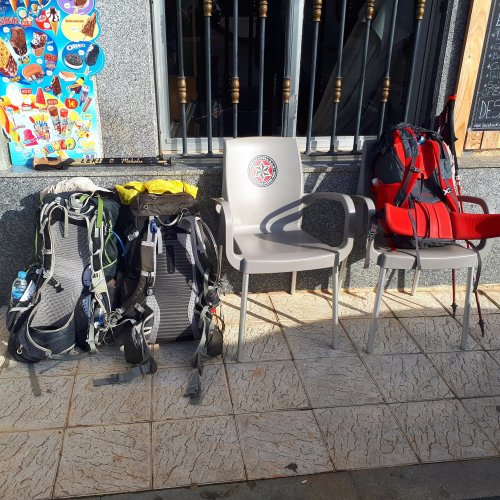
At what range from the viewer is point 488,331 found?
2.62 m

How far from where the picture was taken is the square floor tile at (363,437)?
177 cm

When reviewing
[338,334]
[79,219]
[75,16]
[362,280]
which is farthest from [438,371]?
[75,16]

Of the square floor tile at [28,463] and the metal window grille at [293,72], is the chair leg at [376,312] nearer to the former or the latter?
the metal window grille at [293,72]

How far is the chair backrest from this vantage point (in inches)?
98.0

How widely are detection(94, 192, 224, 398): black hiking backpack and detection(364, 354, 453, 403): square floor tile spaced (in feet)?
2.54

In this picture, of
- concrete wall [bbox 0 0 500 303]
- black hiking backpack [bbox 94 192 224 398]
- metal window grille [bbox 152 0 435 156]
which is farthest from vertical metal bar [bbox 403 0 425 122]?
black hiking backpack [bbox 94 192 224 398]

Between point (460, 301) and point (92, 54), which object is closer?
point (92, 54)

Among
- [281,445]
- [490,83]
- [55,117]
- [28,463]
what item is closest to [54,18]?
[55,117]

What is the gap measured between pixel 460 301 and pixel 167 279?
1.83 meters

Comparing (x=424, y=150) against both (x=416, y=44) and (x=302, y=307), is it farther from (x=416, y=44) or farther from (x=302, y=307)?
(x=302, y=307)

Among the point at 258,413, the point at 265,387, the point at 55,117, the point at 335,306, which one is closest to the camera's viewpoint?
the point at 258,413

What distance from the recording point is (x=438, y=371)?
2.28 m

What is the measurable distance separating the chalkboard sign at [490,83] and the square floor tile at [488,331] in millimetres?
1126

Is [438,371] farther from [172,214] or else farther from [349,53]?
[349,53]
